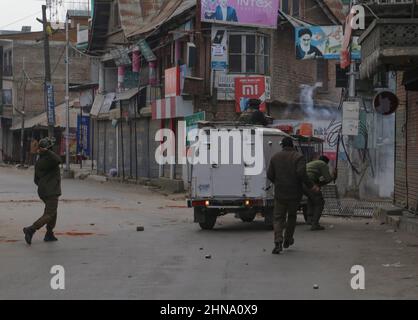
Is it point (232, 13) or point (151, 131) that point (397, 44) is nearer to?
point (232, 13)

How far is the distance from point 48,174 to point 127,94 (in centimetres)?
2121

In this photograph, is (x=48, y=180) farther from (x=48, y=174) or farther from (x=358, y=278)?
(x=358, y=278)

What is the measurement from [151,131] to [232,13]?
7.71 meters

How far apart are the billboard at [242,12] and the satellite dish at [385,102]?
11.7 m

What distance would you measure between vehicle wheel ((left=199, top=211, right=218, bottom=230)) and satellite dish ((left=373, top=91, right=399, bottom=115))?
185 inches

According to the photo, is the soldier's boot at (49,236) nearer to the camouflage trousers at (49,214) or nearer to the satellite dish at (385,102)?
the camouflage trousers at (49,214)

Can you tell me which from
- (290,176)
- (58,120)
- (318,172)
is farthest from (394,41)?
(58,120)

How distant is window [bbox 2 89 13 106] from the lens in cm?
6233

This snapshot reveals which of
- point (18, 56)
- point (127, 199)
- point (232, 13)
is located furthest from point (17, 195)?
point (18, 56)

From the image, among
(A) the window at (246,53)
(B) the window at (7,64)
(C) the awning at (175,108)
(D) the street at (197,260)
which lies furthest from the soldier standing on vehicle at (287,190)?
(B) the window at (7,64)

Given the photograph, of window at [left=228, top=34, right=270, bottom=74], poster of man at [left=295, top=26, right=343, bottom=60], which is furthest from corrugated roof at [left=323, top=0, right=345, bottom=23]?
poster of man at [left=295, top=26, right=343, bottom=60]

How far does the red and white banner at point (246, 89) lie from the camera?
91.2 ft

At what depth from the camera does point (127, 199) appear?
978 inches

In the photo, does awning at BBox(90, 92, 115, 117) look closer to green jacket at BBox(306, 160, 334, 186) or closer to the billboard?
the billboard
